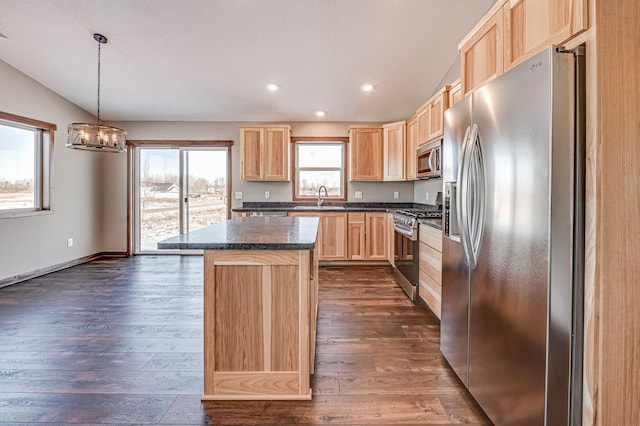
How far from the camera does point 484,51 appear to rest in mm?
1967

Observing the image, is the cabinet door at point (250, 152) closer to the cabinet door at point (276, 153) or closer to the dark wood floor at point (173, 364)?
the cabinet door at point (276, 153)

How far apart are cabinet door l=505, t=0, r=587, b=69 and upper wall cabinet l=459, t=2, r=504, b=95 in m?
0.07

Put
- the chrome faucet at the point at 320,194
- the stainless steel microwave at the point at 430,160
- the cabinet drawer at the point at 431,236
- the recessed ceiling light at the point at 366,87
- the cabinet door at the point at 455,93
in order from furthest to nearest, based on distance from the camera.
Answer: the chrome faucet at the point at 320,194, the recessed ceiling light at the point at 366,87, the stainless steel microwave at the point at 430,160, the cabinet door at the point at 455,93, the cabinet drawer at the point at 431,236

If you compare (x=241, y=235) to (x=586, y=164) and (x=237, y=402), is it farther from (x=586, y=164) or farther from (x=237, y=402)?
(x=586, y=164)

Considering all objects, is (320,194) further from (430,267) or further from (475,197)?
(475,197)

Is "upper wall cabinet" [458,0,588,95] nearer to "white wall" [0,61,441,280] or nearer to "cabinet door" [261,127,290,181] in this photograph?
"white wall" [0,61,441,280]

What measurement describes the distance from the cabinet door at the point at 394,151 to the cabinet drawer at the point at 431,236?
191 cm

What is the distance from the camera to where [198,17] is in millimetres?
3115

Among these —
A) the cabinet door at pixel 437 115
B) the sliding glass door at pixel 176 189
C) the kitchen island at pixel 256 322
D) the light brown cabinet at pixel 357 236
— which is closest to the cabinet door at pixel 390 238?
the light brown cabinet at pixel 357 236

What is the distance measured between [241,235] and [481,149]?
1.34 m

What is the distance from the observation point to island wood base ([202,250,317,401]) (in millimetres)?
1721

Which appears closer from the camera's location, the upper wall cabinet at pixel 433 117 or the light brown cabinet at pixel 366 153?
the upper wall cabinet at pixel 433 117

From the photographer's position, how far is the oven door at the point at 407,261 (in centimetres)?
331

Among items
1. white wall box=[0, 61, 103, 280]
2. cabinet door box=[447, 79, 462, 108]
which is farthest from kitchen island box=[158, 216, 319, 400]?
white wall box=[0, 61, 103, 280]
